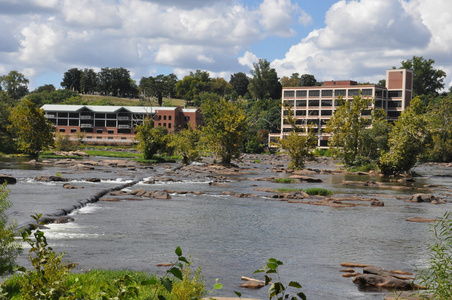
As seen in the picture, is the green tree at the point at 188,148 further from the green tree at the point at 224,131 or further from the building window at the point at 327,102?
the building window at the point at 327,102

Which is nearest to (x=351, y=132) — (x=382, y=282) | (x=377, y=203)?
(x=377, y=203)

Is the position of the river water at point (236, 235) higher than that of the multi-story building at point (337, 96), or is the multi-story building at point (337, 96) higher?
the multi-story building at point (337, 96)

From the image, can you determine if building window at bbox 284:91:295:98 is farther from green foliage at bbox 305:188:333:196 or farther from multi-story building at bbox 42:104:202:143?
green foliage at bbox 305:188:333:196

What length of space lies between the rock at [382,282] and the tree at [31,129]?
80246 millimetres

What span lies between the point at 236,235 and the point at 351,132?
5384 cm

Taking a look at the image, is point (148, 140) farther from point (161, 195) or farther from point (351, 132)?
point (161, 195)

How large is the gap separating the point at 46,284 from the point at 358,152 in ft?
239

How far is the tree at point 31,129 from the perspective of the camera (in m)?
89.8

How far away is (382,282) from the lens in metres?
17.5

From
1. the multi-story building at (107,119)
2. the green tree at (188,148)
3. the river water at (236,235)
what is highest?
the multi-story building at (107,119)

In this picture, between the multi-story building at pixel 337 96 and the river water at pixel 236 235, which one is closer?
the river water at pixel 236 235

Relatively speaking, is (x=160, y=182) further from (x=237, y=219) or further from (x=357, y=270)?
(x=357, y=270)

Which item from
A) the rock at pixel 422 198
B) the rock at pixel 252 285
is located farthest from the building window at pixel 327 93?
the rock at pixel 252 285

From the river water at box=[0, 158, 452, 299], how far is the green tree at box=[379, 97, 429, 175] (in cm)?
2678
